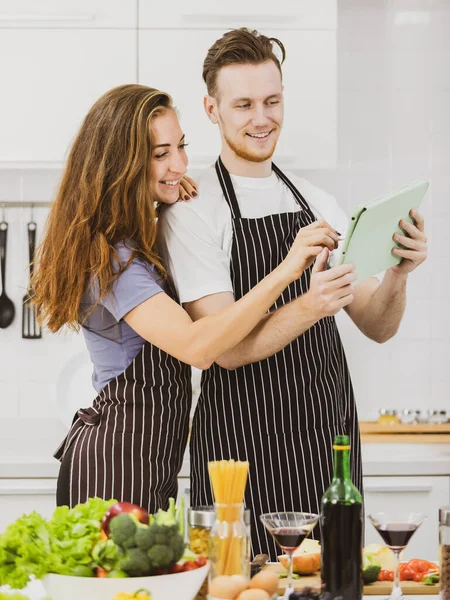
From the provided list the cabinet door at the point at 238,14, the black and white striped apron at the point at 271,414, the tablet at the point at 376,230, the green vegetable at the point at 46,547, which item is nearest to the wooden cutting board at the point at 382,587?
the green vegetable at the point at 46,547

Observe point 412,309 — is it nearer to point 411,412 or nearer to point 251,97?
point 411,412

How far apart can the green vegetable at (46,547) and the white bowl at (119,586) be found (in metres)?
0.02

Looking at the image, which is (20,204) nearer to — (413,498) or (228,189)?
(228,189)

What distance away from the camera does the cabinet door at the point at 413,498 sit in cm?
295

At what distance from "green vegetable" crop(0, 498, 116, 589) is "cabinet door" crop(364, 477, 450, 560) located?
6.16ft

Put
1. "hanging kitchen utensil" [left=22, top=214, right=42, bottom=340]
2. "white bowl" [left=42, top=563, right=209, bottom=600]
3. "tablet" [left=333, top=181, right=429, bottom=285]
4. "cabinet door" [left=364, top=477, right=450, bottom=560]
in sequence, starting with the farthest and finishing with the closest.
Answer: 1. "hanging kitchen utensil" [left=22, top=214, right=42, bottom=340]
2. "cabinet door" [left=364, top=477, right=450, bottom=560]
3. "tablet" [left=333, top=181, right=429, bottom=285]
4. "white bowl" [left=42, top=563, right=209, bottom=600]

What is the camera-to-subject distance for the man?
2.00 m

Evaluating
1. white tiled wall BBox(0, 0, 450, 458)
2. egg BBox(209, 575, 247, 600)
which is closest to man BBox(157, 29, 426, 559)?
egg BBox(209, 575, 247, 600)

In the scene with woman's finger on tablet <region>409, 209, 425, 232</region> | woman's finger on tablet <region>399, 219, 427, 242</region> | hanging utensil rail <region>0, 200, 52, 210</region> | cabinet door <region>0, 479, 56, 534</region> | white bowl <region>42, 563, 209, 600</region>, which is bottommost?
cabinet door <region>0, 479, 56, 534</region>

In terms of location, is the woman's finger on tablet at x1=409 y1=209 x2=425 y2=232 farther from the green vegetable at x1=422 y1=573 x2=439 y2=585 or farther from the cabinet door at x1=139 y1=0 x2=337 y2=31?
the cabinet door at x1=139 y1=0 x2=337 y2=31

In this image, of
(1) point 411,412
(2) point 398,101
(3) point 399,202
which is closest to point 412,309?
(1) point 411,412

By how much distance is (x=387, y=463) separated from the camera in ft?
9.82

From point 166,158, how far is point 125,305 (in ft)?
1.20

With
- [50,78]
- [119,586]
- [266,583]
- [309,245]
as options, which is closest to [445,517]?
[266,583]
